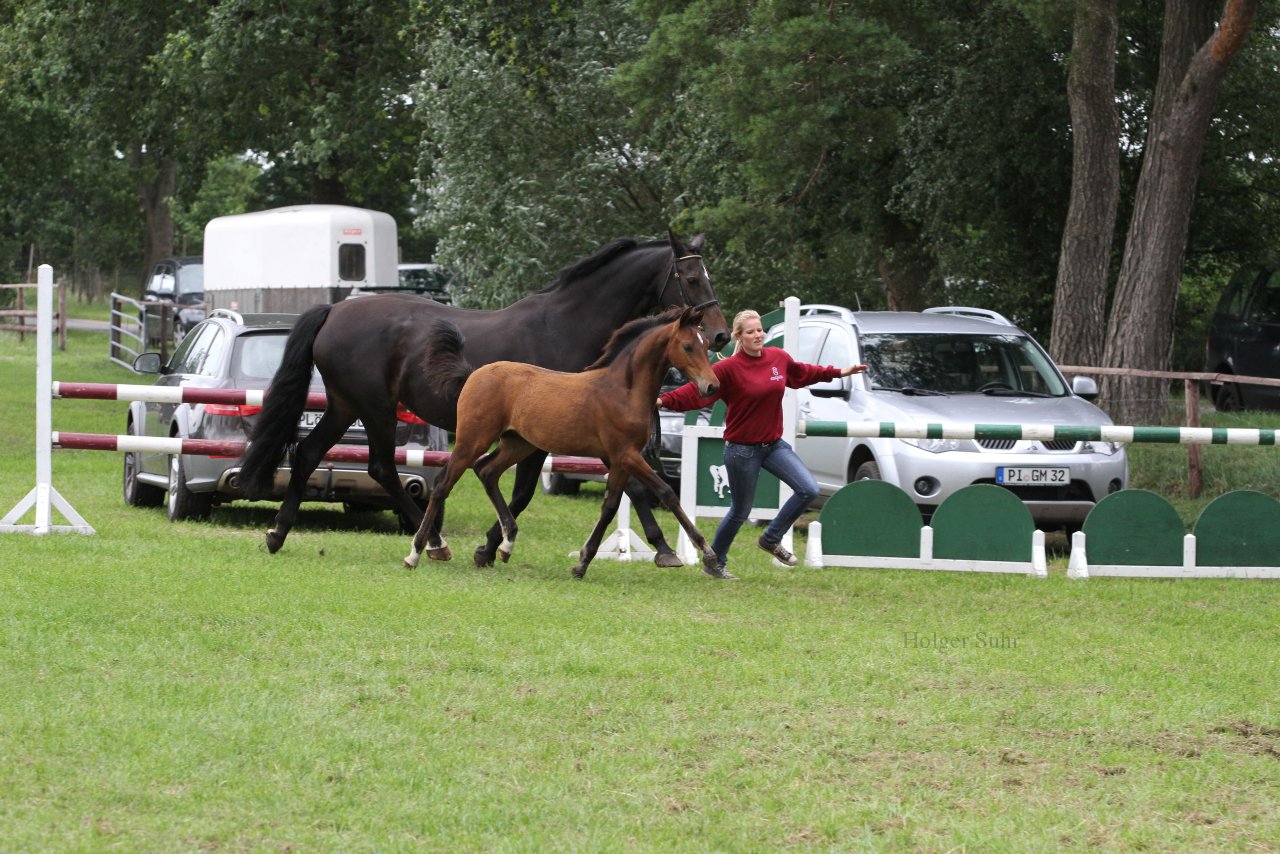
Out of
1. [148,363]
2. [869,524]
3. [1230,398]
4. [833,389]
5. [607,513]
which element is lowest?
[869,524]

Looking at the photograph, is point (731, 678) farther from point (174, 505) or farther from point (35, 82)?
point (35, 82)

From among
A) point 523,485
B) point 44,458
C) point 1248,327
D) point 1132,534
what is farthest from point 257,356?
point 1248,327

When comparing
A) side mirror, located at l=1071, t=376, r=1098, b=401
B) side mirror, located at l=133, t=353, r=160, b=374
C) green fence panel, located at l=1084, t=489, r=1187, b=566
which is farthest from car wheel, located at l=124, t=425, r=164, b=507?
green fence panel, located at l=1084, t=489, r=1187, b=566

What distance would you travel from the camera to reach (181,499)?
1313cm

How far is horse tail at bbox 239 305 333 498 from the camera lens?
11227mm

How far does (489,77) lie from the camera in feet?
82.1

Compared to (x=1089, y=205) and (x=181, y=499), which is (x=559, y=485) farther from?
(x=1089, y=205)

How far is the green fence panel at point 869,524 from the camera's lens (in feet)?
37.5

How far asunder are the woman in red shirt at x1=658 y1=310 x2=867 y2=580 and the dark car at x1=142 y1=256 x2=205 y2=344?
27.6 m

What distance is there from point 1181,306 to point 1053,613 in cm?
2056

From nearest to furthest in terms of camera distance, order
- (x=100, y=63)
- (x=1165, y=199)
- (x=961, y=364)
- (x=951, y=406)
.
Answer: (x=951, y=406), (x=961, y=364), (x=1165, y=199), (x=100, y=63)

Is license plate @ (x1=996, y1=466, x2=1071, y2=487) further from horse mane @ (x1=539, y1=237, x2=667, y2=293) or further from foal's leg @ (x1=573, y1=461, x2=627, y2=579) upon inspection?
foal's leg @ (x1=573, y1=461, x2=627, y2=579)

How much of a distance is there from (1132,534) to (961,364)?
2.85 metres
